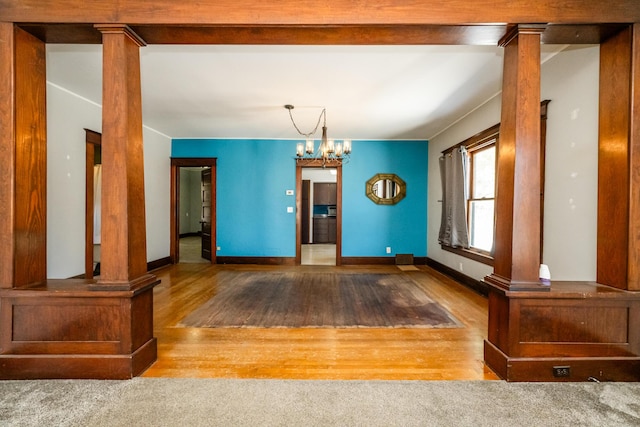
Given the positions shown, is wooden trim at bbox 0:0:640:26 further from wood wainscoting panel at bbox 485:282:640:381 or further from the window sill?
the window sill

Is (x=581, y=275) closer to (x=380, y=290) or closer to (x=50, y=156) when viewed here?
(x=380, y=290)

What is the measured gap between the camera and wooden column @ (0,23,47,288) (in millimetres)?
2053

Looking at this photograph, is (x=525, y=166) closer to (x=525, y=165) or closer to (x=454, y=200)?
(x=525, y=165)

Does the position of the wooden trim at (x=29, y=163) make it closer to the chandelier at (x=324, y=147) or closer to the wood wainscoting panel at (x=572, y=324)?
the chandelier at (x=324, y=147)

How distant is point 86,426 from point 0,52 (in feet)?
8.11

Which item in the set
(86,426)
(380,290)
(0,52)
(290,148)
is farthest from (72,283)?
(290,148)

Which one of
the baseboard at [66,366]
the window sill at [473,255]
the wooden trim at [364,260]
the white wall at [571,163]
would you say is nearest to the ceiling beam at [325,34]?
the white wall at [571,163]

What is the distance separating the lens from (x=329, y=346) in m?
2.62

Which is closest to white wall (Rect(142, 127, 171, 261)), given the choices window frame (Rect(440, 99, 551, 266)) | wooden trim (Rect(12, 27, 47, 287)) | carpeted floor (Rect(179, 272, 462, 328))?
carpeted floor (Rect(179, 272, 462, 328))

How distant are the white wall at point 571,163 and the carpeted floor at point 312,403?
3.56ft

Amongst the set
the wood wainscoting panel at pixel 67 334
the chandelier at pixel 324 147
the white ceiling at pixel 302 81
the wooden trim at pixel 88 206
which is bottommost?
the wood wainscoting panel at pixel 67 334

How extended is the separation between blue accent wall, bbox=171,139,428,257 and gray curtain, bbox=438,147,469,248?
1.01 m

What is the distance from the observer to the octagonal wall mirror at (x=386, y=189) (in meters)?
6.41

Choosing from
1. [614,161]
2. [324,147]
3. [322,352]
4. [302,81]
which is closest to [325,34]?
[302,81]
